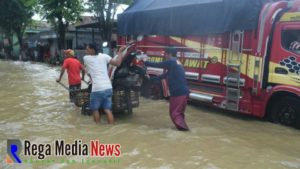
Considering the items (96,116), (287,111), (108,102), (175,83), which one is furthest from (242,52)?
(96,116)

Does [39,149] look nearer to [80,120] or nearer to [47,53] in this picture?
[80,120]

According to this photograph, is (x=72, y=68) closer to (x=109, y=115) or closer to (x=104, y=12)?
(x=109, y=115)

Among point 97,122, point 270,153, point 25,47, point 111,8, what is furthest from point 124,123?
point 25,47

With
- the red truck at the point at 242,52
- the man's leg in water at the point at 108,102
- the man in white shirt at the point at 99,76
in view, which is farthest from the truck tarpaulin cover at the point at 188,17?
the man's leg in water at the point at 108,102

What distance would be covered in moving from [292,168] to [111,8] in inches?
894

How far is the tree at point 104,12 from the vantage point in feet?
86.5

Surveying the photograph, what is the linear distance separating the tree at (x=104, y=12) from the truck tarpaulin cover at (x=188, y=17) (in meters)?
13.0

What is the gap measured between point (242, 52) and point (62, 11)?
22.0 metres

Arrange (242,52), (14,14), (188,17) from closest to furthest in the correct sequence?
(242,52), (188,17), (14,14)

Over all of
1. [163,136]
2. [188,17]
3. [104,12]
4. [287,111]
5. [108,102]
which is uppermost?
[104,12]

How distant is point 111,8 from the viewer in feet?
87.9

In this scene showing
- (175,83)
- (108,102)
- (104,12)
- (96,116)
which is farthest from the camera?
(104,12)

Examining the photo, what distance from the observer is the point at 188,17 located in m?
10.2

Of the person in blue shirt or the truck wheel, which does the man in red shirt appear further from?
the truck wheel
